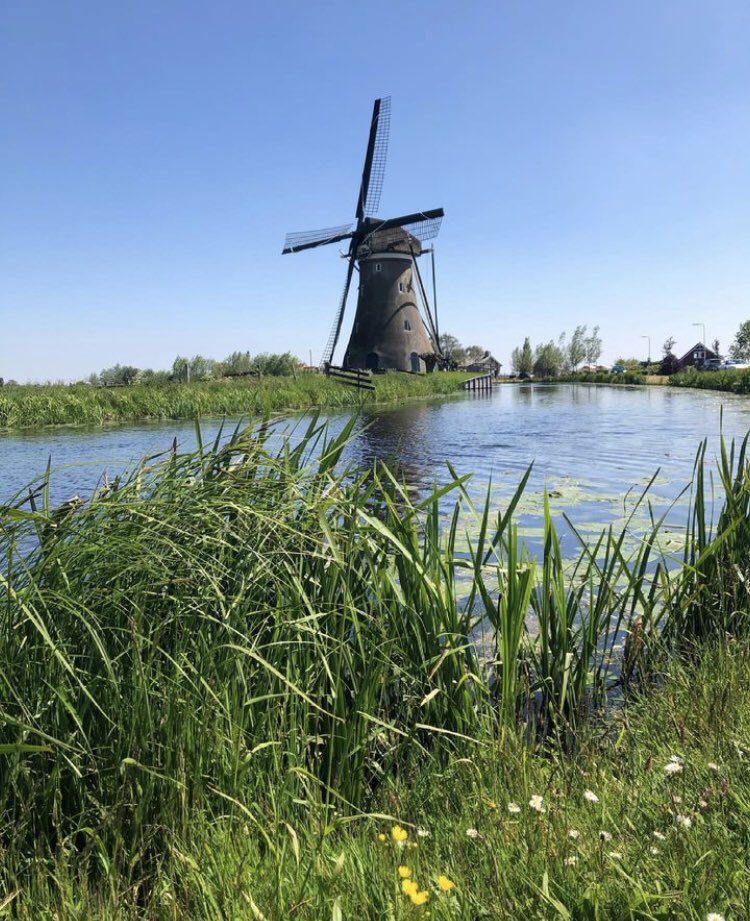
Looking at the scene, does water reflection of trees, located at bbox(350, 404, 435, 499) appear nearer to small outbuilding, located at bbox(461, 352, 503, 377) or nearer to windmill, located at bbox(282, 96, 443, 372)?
windmill, located at bbox(282, 96, 443, 372)

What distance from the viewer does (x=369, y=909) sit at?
61.3 inches

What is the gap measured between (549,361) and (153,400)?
3104 inches

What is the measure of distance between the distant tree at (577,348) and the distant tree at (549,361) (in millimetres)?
4626

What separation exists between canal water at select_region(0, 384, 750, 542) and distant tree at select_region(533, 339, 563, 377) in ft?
226

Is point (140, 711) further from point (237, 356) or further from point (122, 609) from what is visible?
point (237, 356)

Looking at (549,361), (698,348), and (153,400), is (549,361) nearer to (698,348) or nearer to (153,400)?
(698,348)

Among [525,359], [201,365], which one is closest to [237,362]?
[201,365]

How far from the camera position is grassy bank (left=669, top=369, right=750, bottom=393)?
37.0 metres

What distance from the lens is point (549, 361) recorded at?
94875 mm

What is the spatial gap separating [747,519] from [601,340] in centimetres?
10583

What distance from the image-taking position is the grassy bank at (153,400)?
875 inches

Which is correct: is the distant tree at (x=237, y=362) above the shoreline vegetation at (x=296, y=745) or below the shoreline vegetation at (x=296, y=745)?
above

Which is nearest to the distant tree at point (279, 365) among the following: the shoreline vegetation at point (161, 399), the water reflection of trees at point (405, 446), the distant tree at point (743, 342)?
the shoreline vegetation at point (161, 399)

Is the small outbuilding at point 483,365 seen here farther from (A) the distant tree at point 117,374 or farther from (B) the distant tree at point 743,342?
(A) the distant tree at point 117,374
